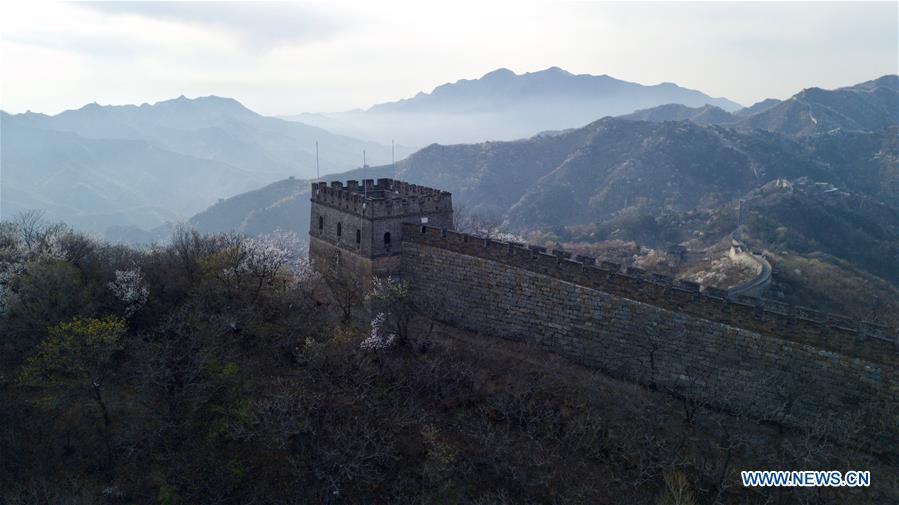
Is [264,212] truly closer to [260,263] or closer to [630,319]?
[260,263]

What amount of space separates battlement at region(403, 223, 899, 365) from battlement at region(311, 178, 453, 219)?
7.24ft

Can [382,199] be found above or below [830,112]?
below

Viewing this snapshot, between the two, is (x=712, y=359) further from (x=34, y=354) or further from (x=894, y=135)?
(x=894, y=135)

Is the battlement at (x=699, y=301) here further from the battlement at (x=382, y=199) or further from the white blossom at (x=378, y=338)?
the white blossom at (x=378, y=338)

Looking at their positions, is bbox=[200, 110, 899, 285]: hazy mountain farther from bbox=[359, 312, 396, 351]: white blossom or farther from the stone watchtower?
bbox=[359, 312, 396, 351]: white blossom

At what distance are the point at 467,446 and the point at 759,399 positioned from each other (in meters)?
11.6

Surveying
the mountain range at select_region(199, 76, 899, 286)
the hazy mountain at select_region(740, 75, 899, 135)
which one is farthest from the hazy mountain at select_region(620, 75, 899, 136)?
the mountain range at select_region(199, 76, 899, 286)

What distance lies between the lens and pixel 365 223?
29375mm

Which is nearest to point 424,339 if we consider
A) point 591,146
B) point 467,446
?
point 467,446

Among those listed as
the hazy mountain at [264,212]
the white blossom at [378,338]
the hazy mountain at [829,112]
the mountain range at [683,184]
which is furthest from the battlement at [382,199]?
the hazy mountain at [829,112]

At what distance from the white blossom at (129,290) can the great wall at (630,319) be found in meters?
10.1

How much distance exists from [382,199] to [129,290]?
1248 centimetres

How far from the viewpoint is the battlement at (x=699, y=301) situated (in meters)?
20.4

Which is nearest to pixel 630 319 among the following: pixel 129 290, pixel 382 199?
pixel 382 199
